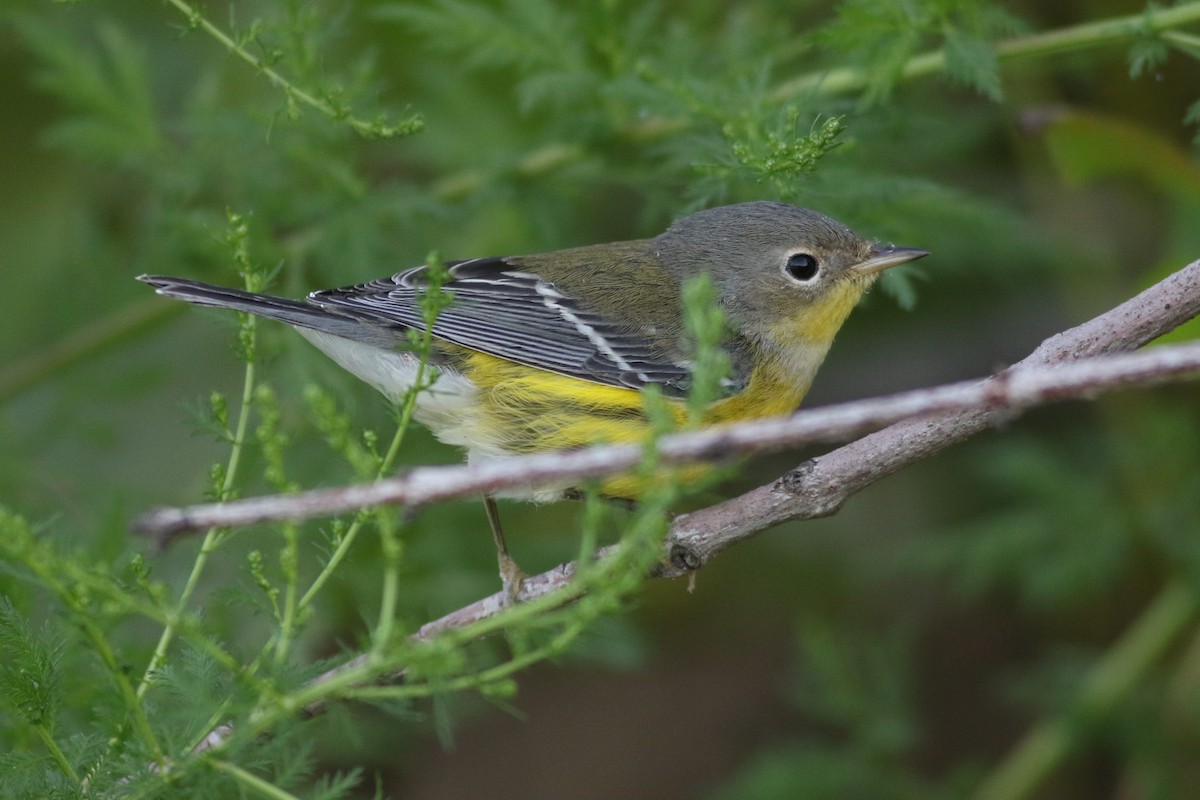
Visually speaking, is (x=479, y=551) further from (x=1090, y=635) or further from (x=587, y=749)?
(x=1090, y=635)

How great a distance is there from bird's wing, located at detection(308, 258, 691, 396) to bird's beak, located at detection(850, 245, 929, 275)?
0.51m

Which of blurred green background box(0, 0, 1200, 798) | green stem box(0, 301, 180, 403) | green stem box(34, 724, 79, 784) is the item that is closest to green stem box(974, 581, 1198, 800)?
blurred green background box(0, 0, 1200, 798)

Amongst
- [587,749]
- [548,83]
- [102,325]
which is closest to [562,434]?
[548,83]

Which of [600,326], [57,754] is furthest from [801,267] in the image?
[57,754]

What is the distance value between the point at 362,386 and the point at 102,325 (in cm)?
90

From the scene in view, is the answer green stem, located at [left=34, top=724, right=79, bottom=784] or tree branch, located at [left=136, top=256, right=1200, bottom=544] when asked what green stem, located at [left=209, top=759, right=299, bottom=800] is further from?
tree branch, located at [left=136, top=256, right=1200, bottom=544]

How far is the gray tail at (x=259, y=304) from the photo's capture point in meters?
2.54

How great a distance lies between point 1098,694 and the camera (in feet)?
12.7

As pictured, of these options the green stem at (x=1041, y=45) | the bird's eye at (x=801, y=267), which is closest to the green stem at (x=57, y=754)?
the bird's eye at (x=801, y=267)

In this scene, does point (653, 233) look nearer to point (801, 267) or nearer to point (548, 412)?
point (801, 267)

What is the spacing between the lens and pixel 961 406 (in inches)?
65.1

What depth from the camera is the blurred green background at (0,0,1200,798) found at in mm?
3314

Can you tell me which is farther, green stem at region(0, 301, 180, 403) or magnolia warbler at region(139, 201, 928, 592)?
green stem at region(0, 301, 180, 403)

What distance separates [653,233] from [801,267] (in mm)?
1371
